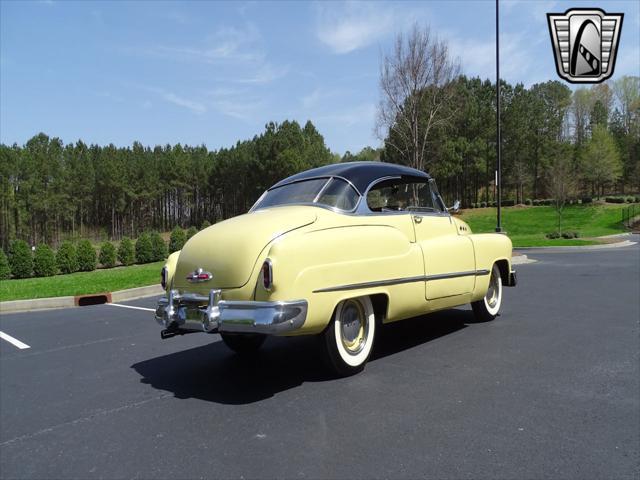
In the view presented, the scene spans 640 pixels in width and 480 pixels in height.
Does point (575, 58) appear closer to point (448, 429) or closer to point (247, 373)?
point (448, 429)

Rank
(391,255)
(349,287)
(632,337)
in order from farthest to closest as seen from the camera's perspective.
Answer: (632,337) < (391,255) < (349,287)

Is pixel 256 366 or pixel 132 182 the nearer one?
pixel 256 366

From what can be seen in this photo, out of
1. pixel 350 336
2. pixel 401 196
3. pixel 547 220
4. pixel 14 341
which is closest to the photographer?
pixel 350 336

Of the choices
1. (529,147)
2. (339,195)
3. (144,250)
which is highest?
(529,147)

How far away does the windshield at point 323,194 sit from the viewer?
4836 mm

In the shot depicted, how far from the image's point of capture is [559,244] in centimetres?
2333

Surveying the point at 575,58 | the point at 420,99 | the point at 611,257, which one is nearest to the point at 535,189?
the point at 420,99

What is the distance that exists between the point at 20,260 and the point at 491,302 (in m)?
23.8

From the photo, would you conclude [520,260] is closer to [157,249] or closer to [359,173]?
[359,173]

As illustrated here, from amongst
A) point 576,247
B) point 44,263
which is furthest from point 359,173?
point 44,263

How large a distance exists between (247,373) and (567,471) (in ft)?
9.78

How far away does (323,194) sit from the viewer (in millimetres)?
4879

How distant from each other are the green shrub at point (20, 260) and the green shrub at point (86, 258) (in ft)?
8.44

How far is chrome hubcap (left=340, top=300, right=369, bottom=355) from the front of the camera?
4.57 meters
